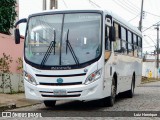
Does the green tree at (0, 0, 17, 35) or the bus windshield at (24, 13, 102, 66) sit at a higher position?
the green tree at (0, 0, 17, 35)

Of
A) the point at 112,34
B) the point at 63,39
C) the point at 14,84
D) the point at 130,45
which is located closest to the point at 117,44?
the point at 112,34

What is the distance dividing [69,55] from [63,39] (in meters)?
0.56

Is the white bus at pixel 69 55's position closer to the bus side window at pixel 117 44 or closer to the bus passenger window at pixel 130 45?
the bus side window at pixel 117 44

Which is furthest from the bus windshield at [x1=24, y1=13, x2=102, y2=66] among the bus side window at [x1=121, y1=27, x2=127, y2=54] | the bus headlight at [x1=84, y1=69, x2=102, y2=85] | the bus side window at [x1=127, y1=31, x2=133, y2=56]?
the bus side window at [x1=127, y1=31, x2=133, y2=56]

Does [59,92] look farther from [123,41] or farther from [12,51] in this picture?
[12,51]

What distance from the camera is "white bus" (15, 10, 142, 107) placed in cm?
1191

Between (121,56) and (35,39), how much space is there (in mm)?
3925

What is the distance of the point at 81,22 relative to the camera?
12.6 meters

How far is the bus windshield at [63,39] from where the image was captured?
12.1 metres

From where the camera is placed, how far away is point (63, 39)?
12.4m

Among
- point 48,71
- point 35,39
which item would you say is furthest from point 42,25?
point 48,71

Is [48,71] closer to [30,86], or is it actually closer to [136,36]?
[30,86]

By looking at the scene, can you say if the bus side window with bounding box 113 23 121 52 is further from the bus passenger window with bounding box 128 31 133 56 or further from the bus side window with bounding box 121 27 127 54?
the bus passenger window with bounding box 128 31 133 56

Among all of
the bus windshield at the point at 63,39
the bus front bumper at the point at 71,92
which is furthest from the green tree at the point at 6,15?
the bus front bumper at the point at 71,92
